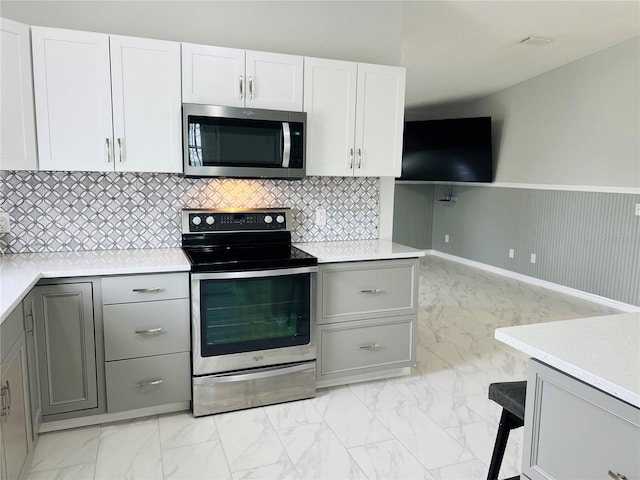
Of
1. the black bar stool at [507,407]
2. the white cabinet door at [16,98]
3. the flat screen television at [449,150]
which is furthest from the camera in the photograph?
the flat screen television at [449,150]

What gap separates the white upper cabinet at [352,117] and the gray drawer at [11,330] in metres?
1.78

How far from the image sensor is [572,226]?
5406mm

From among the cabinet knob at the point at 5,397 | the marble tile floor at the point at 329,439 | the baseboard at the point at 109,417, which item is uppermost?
the cabinet knob at the point at 5,397

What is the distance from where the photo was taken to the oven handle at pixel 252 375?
2561 mm

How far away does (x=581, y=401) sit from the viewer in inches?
45.1

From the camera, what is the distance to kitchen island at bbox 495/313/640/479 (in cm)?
105

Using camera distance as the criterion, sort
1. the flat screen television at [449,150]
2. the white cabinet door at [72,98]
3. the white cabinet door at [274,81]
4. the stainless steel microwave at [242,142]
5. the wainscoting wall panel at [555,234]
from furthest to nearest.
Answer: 1. the flat screen television at [449,150]
2. the wainscoting wall panel at [555,234]
3. the white cabinet door at [274,81]
4. the stainless steel microwave at [242,142]
5. the white cabinet door at [72,98]

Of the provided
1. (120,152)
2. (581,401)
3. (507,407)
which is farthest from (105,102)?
(581,401)

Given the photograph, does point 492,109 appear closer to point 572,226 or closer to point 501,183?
point 501,183

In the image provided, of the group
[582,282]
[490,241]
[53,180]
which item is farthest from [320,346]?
[490,241]

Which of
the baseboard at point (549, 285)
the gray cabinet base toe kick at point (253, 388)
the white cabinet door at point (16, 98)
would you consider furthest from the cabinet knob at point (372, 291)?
the baseboard at point (549, 285)

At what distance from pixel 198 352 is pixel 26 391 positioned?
0.81 m

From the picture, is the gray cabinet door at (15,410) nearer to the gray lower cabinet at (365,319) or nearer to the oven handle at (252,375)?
the oven handle at (252,375)

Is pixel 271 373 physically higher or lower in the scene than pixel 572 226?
lower
